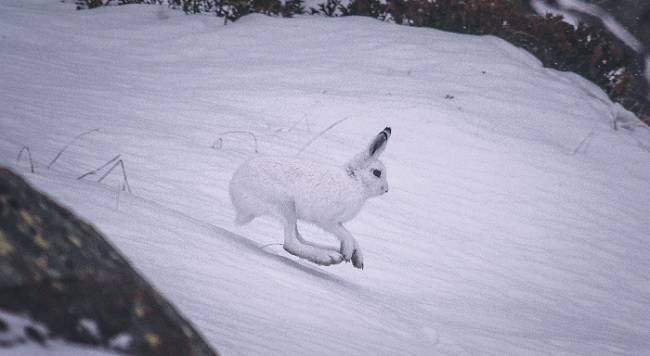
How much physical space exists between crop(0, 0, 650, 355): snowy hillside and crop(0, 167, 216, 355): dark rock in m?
0.59

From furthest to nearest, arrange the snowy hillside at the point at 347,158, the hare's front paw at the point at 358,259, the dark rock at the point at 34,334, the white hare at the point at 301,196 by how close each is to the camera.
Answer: the hare's front paw at the point at 358,259 < the white hare at the point at 301,196 < the snowy hillside at the point at 347,158 < the dark rock at the point at 34,334

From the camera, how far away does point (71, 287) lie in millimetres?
940

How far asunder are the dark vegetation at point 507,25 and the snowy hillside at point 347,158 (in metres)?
0.77

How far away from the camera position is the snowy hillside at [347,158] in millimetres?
2541

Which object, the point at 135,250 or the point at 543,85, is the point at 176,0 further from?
the point at 135,250

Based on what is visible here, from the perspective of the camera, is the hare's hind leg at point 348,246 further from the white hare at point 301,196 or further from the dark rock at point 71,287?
the dark rock at point 71,287

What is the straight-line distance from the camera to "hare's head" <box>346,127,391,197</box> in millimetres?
3340

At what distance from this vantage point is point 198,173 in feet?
14.5


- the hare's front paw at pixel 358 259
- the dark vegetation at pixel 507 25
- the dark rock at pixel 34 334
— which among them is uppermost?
the dark vegetation at pixel 507 25

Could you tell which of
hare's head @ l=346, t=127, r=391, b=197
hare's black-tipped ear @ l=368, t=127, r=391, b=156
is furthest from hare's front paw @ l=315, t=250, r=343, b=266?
hare's black-tipped ear @ l=368, t=127, r=391, b=156

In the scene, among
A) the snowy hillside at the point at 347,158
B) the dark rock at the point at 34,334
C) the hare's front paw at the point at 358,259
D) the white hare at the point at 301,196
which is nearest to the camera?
the dark rock at the point at 34,334

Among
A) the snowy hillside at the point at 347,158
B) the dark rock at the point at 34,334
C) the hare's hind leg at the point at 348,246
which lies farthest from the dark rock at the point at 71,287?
the hare's hind leg at the point at 348,246

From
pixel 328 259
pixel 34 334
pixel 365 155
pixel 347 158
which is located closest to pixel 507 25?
pixel 347 158

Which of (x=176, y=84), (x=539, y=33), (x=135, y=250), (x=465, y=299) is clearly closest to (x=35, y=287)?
(x=135, y=250)
